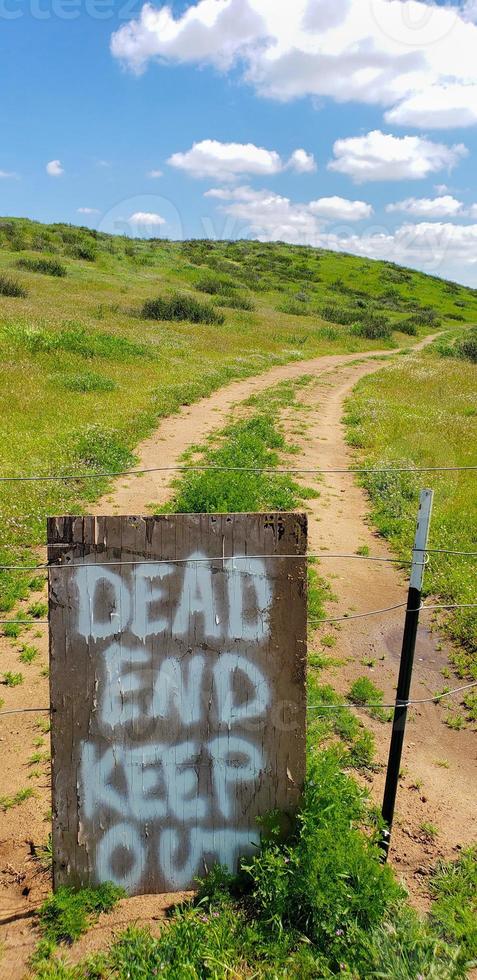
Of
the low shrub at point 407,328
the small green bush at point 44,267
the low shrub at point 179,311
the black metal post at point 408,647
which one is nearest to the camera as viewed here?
the black metal post at point 408,647

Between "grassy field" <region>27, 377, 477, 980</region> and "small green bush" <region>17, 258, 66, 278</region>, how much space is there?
4625 cm

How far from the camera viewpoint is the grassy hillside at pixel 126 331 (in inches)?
498

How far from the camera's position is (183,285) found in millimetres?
52406

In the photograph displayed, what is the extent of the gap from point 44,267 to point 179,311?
1389 cm

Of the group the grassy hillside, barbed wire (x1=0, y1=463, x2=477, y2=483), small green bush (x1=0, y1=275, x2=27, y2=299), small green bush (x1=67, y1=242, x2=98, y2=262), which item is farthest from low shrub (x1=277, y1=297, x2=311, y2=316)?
barbed wire (x1=0, y1=463, x2=477, y2=483)

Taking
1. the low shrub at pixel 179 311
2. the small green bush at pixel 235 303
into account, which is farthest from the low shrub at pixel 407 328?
the low shrub at pixel 179 311

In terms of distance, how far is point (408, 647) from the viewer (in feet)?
12.6

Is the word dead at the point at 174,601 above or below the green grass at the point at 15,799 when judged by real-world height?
above

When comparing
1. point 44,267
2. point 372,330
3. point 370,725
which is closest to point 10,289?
point 44,267

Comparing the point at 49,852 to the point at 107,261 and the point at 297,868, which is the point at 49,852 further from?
the point at 107,261

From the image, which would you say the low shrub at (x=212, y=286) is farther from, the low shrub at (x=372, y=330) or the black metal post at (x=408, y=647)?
the black metal post at (x=408, y=647)

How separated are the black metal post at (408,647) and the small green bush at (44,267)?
151 ft

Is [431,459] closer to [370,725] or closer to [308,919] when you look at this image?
[370,725]

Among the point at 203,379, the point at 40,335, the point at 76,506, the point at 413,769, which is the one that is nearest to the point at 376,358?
the point at 203,379
